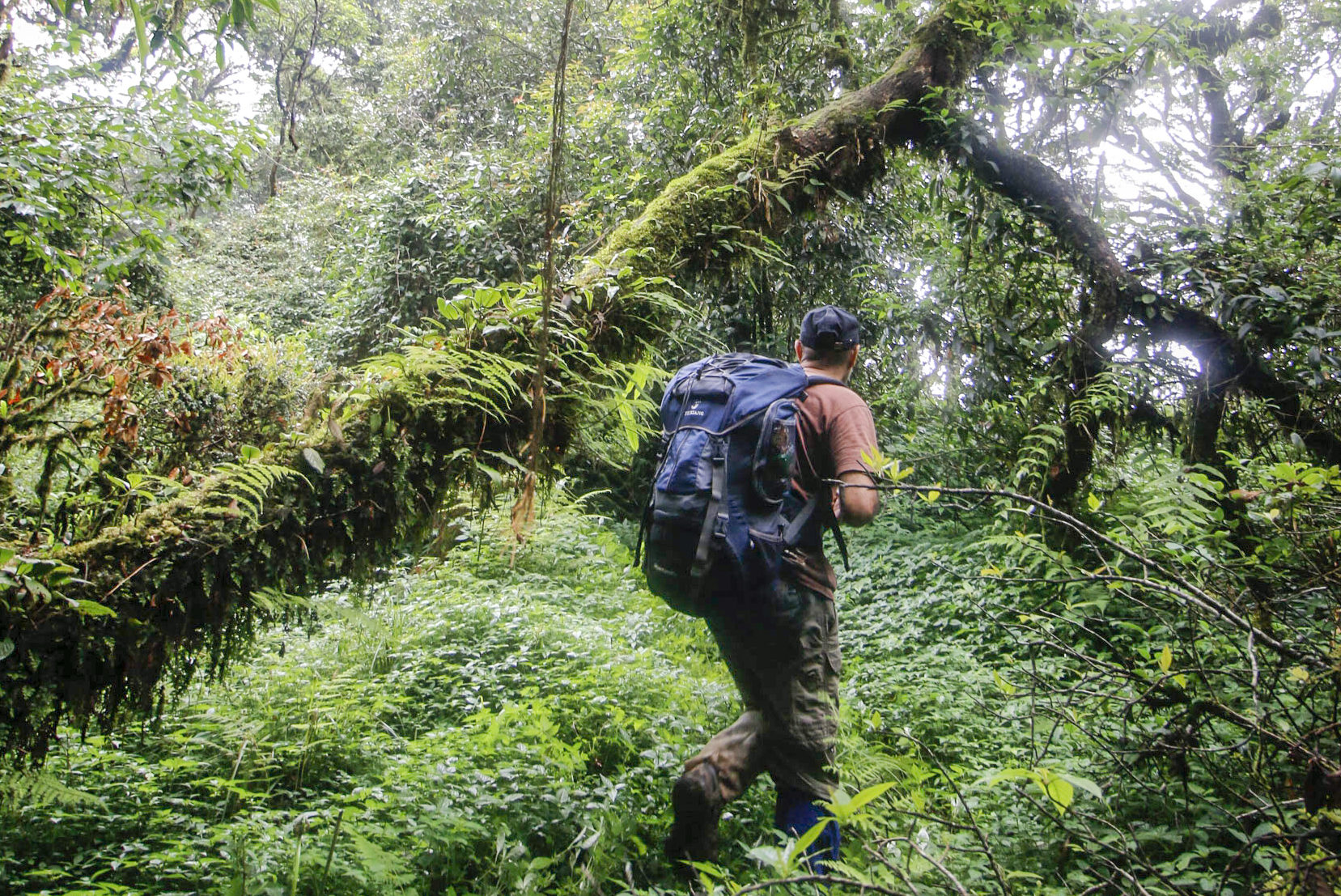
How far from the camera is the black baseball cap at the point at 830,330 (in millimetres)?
3436

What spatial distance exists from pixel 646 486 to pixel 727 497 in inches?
253

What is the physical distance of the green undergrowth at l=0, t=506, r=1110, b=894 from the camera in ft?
8.36

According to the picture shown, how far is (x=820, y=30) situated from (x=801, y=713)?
220 inches

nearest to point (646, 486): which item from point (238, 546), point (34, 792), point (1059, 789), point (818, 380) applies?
point (818, 380)

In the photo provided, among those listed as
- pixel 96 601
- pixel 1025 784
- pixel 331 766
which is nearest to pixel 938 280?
pixel 1025 784

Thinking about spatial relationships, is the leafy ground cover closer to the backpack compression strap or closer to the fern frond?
the fern frond

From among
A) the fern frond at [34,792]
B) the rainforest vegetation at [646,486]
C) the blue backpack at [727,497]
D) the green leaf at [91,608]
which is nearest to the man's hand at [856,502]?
the blue backpack at [727,497]

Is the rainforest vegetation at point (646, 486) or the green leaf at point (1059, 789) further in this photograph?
the rainforest vegetation at point (646, 486)

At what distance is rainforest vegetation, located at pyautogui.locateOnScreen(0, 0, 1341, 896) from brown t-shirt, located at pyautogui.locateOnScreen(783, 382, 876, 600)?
723 millimetres

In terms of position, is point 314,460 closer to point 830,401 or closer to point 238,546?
point 238,546

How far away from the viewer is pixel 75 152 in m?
5.52

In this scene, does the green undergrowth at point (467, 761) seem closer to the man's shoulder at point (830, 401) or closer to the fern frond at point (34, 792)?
the fern frond at point (34, 792)

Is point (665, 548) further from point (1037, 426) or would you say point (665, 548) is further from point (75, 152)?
point (75, 152)

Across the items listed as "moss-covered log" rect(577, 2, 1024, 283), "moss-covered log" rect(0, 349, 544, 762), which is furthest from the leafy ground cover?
"moss-covered log" rect(577, 2, 1024, 283)
